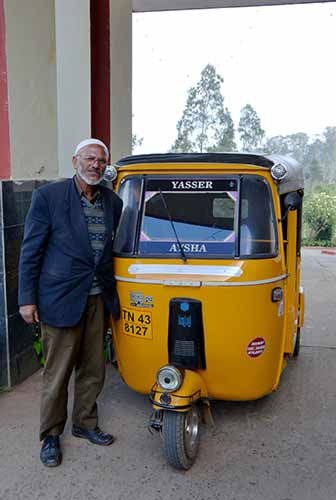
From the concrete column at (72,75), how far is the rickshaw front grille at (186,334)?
7.75ft

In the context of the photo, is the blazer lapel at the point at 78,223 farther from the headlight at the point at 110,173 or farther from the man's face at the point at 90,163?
the headlight at the point at 110,173

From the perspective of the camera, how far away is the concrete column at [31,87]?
3.95 meters

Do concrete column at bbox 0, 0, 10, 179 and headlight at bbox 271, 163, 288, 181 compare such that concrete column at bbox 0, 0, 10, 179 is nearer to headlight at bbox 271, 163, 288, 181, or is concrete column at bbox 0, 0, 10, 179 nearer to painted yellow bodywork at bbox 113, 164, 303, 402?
painted yellow bodywork at bbox 113, 164, 303, 402

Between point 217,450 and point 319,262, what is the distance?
336 inches

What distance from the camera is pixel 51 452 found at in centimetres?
307

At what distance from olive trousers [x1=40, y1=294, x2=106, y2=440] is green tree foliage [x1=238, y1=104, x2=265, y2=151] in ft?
54.8

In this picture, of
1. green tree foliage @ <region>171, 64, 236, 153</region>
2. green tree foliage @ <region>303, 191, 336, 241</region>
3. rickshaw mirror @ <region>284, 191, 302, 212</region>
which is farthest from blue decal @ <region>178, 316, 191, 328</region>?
green tree foliage @ <region>171, 64, 236, 153</region>

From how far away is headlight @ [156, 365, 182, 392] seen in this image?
2.90 metres

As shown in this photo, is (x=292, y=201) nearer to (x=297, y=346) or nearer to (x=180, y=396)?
(x=180, y=396)

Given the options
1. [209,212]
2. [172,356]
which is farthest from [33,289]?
[209,212]

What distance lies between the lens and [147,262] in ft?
10.6

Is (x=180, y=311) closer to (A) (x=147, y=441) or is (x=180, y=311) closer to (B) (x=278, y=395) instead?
(A) (x=147, y=441)

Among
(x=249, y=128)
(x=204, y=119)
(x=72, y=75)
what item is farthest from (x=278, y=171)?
(x=249, y=128)

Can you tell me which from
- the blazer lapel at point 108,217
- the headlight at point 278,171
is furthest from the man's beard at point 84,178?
the headlight at point 278,171
